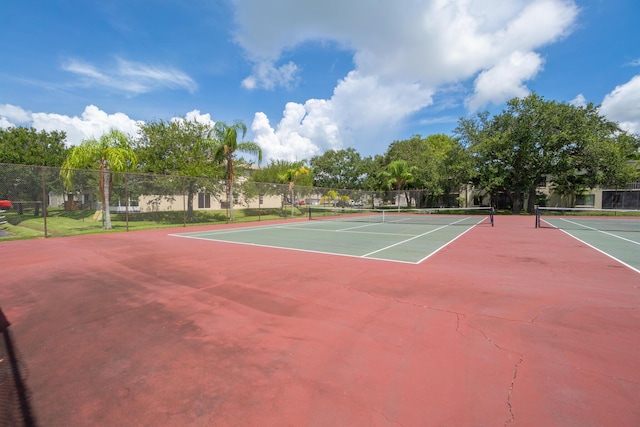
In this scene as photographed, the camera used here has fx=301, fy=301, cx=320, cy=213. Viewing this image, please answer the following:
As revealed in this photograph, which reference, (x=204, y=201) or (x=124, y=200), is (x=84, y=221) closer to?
(x=124, y=200)

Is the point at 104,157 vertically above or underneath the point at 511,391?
above

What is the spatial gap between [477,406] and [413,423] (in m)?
0.61

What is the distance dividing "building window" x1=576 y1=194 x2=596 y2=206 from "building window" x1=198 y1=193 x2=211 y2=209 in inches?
1802

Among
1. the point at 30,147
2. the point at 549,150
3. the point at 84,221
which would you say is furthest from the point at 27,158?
the point at 549,150

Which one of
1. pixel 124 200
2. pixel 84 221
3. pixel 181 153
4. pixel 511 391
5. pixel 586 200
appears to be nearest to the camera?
pixel 511 391

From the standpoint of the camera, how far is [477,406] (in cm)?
248

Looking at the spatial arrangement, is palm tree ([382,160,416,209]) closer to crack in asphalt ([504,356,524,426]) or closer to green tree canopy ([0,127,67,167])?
green tree canopy ([0,127,67,167])

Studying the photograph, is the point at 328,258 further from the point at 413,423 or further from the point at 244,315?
the point at 413,423

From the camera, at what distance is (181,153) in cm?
2172

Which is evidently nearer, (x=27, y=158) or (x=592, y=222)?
(x=592, y=222)

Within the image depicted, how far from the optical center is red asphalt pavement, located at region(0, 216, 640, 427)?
2.44 m

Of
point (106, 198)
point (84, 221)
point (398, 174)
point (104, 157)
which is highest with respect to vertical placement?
point (398, 174)

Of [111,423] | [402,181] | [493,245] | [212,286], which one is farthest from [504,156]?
[111,423]

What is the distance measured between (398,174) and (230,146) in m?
23.8
